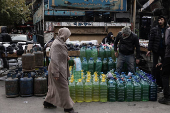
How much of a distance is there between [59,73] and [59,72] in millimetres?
23

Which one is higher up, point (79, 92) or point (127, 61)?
point (127, 61)

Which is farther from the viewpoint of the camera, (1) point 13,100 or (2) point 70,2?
(2) point 70,2

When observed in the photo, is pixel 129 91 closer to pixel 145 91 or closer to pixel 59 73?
pixel 145 91

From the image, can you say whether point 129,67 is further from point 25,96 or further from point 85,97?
point 25,96

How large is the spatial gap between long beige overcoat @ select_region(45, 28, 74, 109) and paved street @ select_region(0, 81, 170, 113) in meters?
0.51

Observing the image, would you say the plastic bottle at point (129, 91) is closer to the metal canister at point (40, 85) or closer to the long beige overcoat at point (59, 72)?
the long beige overcoat at point (59, 72)

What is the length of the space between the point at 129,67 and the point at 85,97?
195 cm

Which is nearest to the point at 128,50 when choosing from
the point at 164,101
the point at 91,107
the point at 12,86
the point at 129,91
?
the point at 129,91

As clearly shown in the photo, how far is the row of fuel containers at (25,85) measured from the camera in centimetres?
627

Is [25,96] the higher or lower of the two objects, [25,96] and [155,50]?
the lower

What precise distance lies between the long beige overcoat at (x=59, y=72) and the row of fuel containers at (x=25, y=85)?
1.44 meters

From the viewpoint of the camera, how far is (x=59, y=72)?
472 cm

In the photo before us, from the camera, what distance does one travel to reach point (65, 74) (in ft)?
15.7

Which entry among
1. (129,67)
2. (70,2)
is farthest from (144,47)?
(70,2)
